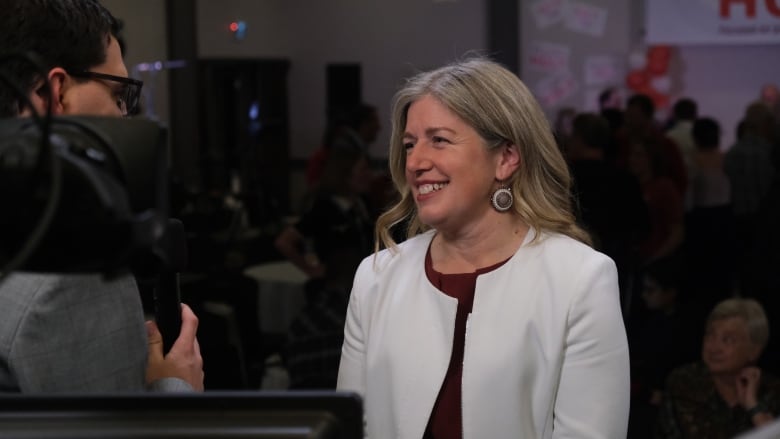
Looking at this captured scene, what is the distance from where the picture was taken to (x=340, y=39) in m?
5.96

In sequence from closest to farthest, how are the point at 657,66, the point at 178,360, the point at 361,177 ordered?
the point at 178,360
the point at 361,177
the point at 657,66

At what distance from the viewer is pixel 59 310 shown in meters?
1.46

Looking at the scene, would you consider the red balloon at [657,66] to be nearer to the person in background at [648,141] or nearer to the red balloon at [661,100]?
the red balloon at [661,100]

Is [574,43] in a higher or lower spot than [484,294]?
higher

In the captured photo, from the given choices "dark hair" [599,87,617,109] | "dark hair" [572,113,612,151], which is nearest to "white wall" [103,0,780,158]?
"dark hair" [599,87,617,109]

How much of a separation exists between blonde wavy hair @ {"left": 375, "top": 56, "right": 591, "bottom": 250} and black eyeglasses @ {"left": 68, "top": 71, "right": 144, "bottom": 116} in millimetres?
645

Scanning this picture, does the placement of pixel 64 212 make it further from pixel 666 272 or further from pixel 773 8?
pixel 773 8

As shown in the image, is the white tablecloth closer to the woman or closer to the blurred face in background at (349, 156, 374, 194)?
the blurred face in background at (349, 156, 374, 194)

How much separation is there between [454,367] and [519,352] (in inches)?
5.2

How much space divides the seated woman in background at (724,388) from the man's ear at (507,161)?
6.86ft

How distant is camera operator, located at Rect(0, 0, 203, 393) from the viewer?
4.77 ft

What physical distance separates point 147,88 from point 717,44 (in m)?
3.26

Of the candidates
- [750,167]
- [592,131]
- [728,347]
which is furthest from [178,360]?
[750,167]

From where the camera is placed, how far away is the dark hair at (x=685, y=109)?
7.43 m
